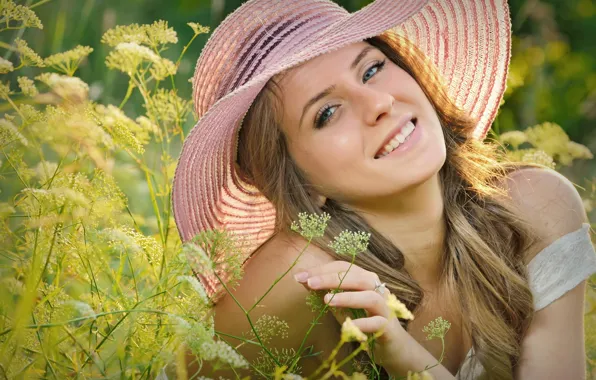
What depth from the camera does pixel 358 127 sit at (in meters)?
1.56

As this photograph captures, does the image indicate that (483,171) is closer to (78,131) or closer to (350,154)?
(350,154)

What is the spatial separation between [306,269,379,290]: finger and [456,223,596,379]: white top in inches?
17.7

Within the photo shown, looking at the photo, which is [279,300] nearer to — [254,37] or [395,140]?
[395,140]

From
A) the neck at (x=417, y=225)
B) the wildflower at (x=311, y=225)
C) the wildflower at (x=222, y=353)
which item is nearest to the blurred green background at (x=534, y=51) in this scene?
the neck at (x=417, y=225)

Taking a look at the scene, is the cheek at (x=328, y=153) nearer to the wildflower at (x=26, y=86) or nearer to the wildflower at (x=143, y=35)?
the wildflower at (x=143, y=35)

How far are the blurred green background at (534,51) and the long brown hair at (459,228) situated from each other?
1.09 m

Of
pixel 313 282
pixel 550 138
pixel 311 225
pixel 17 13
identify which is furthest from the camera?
pixel 550 138

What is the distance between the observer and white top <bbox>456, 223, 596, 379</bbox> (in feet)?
5.52

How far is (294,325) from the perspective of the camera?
1595mm

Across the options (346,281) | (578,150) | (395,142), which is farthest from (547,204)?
(346,281)

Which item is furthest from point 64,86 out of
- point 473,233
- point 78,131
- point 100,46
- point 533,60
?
point 533,60

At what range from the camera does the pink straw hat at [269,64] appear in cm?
162

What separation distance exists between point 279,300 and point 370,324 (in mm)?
367

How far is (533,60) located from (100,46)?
154 cm
